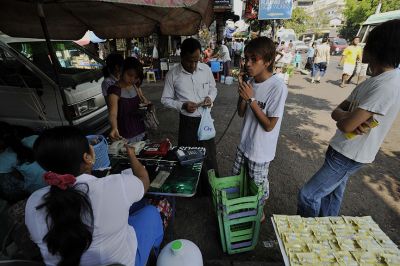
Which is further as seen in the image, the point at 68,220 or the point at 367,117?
the point at 367,117

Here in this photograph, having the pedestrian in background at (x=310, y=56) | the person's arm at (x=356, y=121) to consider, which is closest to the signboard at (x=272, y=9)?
the pedestrian in background at (x=310, y=56)

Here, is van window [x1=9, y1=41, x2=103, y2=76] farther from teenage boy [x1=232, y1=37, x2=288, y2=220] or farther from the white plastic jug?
the white plastic jug

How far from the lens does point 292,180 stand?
3.56 metres

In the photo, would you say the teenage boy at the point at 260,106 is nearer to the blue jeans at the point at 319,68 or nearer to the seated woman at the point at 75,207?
the seated woman at the point at 75,207

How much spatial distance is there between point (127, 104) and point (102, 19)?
1543 millimetres

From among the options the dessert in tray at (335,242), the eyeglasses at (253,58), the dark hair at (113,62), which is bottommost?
the dessert in tray at (335,242)

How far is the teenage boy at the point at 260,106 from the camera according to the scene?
78.5 inches

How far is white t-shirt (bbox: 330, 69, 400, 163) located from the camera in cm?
154

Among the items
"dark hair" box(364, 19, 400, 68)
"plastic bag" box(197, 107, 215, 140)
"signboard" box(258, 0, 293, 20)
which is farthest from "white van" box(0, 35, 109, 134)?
"signboard" box(258, 0, 293, 20)

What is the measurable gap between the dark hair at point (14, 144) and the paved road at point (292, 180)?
172 centimetres

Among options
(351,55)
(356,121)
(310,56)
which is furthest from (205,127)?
(310,56)

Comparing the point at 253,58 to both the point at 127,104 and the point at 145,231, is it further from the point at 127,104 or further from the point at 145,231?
the point at 145,231

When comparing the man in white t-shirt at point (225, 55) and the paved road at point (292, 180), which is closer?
the paved road at point (292, 180)

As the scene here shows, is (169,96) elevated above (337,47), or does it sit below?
below
